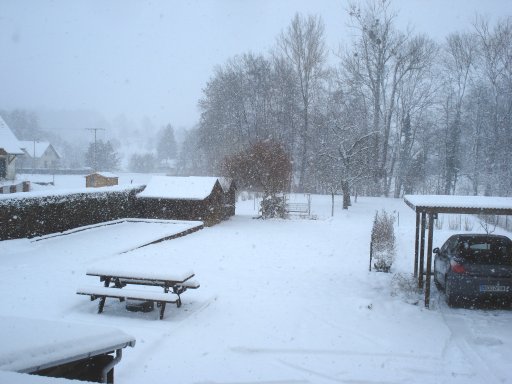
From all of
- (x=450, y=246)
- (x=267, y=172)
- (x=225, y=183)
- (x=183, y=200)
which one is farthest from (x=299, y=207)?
(x=450, y=246)

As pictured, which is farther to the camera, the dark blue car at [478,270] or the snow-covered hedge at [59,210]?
the snow-covered hedge at [59,210]

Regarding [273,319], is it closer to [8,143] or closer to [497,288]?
[497,288]

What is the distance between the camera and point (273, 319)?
28.6 ft

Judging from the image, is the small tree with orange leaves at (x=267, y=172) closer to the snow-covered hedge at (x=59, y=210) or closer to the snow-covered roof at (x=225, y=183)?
the snow-covered roof at (x=225, y=183)

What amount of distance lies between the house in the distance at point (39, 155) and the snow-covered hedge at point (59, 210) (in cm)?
6110

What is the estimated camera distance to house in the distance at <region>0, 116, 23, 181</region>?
3384 cm

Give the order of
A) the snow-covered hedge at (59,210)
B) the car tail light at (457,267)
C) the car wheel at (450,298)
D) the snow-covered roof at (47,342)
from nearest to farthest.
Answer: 1. the snow-covered roof at (47,342)
2. the car tail light at (457,267)
3. the car wheel at (450,298)
4. the snow-covered hedge at (59,210)

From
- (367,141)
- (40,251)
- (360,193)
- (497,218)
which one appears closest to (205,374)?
(40,251)

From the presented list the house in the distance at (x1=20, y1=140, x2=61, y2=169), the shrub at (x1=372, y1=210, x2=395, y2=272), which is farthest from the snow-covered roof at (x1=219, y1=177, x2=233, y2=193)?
the house in the distance at (x1=20, y1=140, x2=61, y2=169)

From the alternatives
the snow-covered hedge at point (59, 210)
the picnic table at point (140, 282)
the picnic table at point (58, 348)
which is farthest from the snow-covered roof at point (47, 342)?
the snow-covered hedge at point (59, 210)

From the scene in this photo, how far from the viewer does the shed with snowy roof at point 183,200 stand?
22.5 m

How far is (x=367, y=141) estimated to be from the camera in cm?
3603

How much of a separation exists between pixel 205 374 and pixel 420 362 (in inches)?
131

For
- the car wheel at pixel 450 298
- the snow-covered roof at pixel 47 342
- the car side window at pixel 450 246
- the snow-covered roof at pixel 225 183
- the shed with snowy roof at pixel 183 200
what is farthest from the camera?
the snow-covered roof at pixel 225 183
